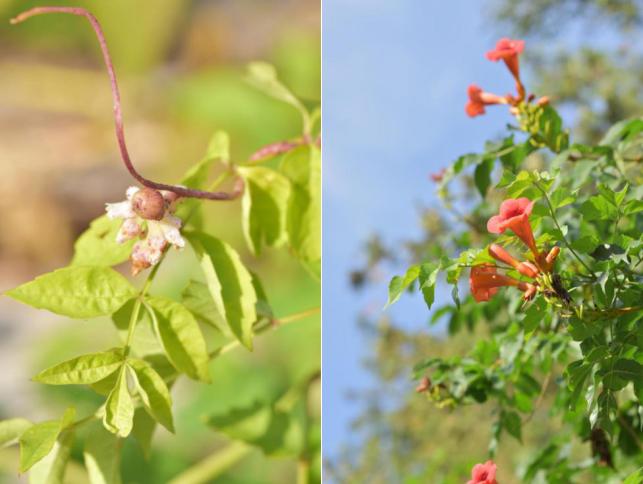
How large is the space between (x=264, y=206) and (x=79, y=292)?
35cm

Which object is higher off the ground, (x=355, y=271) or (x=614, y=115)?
(x=614, y=115)

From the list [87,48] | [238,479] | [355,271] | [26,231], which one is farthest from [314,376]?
[355,271]

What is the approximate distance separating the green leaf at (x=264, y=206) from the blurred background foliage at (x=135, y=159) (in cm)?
13

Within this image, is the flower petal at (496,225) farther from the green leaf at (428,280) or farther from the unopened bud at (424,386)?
the unopened bud at (424,386)

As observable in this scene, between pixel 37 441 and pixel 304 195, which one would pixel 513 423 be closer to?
pixel 304 195

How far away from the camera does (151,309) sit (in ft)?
3.36

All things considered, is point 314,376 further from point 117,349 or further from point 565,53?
point 565,53

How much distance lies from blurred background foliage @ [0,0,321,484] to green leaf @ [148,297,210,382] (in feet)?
1.19

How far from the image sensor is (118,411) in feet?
3.10

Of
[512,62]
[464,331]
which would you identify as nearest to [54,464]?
[512,62]

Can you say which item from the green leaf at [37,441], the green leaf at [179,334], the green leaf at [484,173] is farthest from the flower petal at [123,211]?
the green leaf at [484,173]

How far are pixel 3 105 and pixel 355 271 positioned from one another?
557cm

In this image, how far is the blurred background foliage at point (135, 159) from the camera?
1376 millimetres

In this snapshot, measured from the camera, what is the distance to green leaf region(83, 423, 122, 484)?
109cm
